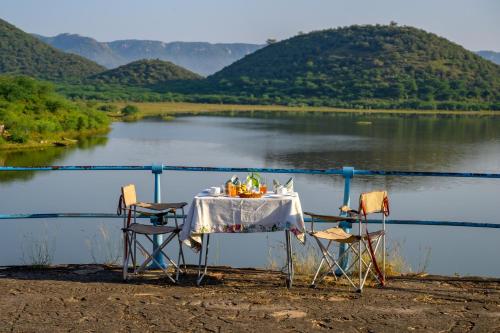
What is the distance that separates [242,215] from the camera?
5758mm

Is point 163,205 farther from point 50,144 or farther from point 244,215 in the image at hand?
point 50,144

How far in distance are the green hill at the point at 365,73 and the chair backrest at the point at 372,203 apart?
102 meters

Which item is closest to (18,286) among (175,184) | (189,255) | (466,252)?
(189,255)

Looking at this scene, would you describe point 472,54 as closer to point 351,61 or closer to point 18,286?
point 351,61

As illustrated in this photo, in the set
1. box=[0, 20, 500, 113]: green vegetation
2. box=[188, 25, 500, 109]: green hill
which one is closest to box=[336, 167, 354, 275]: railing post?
box=[0, 20, 500, 113]: green vegetation

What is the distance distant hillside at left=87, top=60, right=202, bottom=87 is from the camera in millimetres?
166400

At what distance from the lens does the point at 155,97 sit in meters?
128

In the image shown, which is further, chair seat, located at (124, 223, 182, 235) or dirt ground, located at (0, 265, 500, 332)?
chair seat, located at (124, 223, 182, 235)

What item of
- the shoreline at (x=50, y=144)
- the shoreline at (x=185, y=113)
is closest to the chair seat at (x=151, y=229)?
the shoreline at (x=50, y=144)

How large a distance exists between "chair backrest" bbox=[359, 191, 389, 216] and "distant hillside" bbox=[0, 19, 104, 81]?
140667mm

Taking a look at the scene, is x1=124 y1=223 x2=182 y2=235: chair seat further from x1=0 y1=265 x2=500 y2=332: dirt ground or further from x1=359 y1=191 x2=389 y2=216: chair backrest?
x1=359 y1=191 x2=389 y2=216: chair backrest

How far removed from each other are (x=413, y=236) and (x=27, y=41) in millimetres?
153966

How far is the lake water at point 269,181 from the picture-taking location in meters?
12.7

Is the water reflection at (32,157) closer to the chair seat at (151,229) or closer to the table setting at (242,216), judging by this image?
the chair seat at (151,229)
